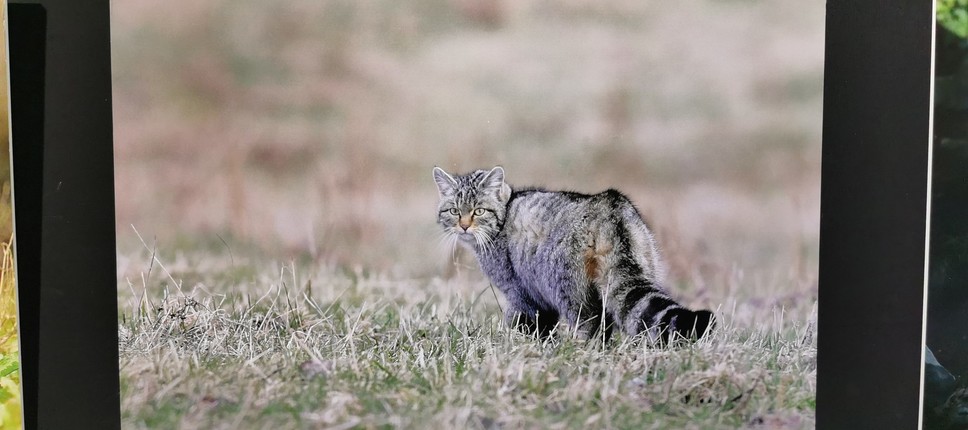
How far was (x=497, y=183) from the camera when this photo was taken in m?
2.70

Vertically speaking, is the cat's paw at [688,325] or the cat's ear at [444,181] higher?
the cat's ear at [444,181]

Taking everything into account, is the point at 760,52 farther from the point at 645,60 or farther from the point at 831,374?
the point at 831,374

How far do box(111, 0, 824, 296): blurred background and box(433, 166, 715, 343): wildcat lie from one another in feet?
0.24

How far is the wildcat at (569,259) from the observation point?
268cm

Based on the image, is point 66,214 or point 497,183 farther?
point 497,183

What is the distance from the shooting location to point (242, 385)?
2.68 metres

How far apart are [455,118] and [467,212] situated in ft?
1.27

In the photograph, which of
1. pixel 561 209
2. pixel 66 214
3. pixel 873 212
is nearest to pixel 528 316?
pixel 561 209

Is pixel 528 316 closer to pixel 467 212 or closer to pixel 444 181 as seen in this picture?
pixel 467 212

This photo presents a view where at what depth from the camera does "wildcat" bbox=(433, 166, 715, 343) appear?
268 cm

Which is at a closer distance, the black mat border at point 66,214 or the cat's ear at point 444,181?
the black mat border at point 66,214

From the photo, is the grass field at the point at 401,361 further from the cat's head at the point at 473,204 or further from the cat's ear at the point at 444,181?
the cat's ear at the point at 444,181

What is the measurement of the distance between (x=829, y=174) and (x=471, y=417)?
5.67 feet

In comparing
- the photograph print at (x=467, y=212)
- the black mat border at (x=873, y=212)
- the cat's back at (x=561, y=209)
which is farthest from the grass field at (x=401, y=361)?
the cat's back at (x=561, y=209)
